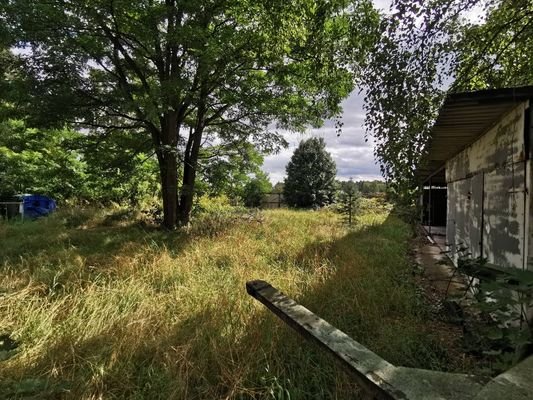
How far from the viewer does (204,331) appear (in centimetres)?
308

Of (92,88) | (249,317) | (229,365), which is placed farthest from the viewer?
(92,88)

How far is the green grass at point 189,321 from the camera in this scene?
2.45 meters

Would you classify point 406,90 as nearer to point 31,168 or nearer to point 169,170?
point 169,170

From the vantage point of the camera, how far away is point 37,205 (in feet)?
41.2

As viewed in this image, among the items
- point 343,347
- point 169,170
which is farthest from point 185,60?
point 343,347

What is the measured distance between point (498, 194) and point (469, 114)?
1.12 m

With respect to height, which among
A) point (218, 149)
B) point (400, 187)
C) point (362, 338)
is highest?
point (218, 149)

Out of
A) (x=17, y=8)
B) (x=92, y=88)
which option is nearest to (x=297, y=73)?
(x=92, y=88)

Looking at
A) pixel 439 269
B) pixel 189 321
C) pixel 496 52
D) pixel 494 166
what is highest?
pixel 496 52

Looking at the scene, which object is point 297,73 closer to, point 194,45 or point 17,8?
point 194,45

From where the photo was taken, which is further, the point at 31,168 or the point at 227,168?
the point at 31,168

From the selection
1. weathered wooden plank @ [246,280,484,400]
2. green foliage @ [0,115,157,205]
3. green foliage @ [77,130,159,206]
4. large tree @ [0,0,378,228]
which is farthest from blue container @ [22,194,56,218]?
weathered wooden plank @ [246,280,484,400]

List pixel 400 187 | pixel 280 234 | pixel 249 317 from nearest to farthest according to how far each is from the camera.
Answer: pixel 249 317, pixel 400 187, pixel 280 234

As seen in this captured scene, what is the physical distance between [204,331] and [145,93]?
5878 mm
